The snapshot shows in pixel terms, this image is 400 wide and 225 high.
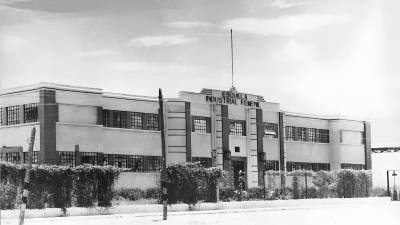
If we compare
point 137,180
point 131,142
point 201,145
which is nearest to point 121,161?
point 131,142

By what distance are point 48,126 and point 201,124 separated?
15.5 m

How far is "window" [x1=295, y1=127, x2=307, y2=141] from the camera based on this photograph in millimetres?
71438

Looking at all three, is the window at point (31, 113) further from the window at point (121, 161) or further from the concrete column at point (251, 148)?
the concrete column at point (251, 148)

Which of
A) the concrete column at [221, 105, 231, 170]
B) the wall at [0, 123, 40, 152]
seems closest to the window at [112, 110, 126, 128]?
the wall at [0, 123, 40, 152]

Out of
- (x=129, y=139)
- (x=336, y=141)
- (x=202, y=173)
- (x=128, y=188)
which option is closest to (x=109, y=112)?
(x=129, y=139)

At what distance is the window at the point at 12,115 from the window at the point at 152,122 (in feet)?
35.3

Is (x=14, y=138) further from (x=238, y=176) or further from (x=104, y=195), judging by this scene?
(x=238, y=176)

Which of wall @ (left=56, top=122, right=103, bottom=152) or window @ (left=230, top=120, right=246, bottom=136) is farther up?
window @ (left=230, top=120, right=246, bottom=136)

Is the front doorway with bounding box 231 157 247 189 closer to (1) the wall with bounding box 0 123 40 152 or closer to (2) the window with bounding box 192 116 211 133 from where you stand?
(2) the window with bounding box 192 116 211 133

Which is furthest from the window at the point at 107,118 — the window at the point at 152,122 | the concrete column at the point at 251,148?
the concrete column at the point at 251,148

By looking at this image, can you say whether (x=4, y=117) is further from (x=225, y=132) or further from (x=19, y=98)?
(x=225, y=132)

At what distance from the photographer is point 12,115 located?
52.5 meters

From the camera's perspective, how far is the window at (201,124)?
60125 millimetres

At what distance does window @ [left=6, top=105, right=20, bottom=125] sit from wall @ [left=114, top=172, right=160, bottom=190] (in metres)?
9.00
